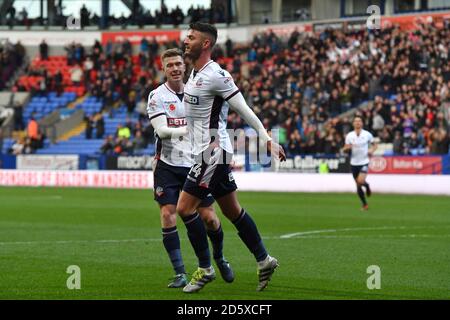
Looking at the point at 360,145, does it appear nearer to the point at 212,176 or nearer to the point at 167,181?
the point at 167,181

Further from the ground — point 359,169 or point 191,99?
point 191,99

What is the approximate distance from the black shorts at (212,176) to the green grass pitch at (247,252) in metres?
1.07

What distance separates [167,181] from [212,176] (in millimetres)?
1210

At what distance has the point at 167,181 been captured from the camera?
11.8m

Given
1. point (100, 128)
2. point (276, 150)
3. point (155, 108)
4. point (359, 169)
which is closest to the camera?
point (276, 150)

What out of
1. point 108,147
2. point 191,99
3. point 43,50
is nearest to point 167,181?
point 191,99

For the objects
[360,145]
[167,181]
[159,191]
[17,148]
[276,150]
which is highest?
[276,150]

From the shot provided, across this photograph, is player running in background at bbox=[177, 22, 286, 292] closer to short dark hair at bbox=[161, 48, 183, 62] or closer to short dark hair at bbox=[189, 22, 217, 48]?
short dark hair at bbox=[189, 22, 217, 48]

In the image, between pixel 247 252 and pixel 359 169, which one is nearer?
pixel 247 252

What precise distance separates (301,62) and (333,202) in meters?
16.1

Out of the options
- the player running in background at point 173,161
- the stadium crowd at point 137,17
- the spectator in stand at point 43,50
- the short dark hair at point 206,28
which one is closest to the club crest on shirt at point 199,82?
the short dark hair at point 206,28
